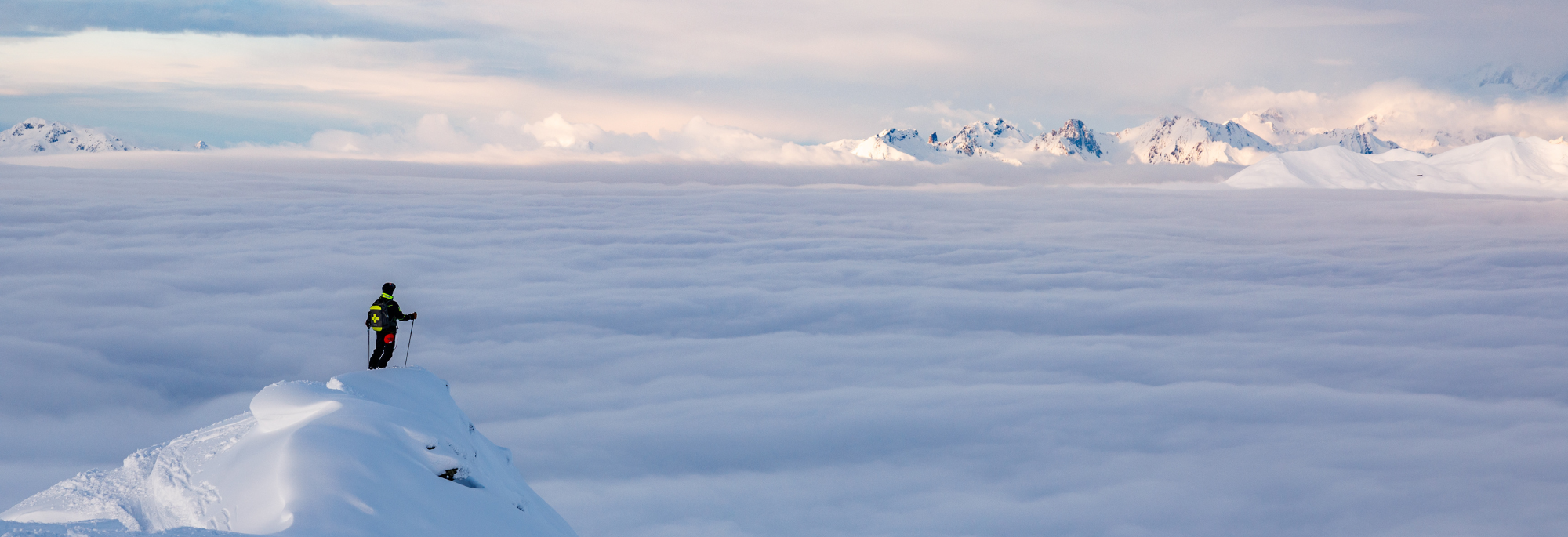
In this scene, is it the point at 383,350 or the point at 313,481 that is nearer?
the point at 313,481

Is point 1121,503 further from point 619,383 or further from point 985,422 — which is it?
point 619,383

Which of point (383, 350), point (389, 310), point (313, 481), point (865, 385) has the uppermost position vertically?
point (389, 310)

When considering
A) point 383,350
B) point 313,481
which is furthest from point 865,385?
point 313,481

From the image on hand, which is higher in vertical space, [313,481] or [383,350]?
[383,350]

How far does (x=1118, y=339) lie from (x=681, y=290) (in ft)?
211

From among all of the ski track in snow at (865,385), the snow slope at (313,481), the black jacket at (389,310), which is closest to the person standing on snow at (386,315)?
the black jacket at (389,310)

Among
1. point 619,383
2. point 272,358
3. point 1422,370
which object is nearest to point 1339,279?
point 1422,370

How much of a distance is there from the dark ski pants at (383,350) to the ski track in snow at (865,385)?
30.6 m

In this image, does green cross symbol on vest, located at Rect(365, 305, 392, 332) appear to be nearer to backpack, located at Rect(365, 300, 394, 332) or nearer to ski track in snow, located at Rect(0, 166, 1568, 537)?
backpack, located at Rect(365, 300, 394, 332)

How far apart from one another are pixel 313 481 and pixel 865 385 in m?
78.3

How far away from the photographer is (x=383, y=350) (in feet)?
55.9

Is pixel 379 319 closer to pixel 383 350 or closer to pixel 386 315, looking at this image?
pixel 386 315

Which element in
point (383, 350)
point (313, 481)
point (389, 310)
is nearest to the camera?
point (313, 481)

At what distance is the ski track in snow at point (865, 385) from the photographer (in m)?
57.7
